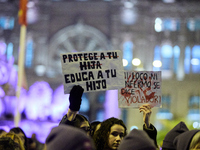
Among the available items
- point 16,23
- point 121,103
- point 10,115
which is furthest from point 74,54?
point 16,23

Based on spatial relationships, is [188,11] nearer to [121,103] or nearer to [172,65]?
[172,65]

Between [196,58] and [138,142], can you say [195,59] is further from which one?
[138,142]

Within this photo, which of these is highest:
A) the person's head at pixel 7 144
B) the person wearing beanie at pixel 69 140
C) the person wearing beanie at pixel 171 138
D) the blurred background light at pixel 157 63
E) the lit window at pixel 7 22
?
the lit window at pixel 7 22

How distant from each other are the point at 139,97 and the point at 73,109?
135 centimetres

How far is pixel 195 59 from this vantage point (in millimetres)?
33281

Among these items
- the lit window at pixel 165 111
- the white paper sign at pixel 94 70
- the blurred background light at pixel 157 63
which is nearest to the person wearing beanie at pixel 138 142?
the white paper sign at pixel 94 70

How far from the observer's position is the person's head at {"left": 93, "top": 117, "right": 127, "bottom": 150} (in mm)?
3635

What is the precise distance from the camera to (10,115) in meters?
31.0

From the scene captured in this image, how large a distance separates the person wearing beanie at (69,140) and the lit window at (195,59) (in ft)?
105

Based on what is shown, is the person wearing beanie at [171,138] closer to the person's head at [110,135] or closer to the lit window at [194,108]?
the person's head at [110,135]

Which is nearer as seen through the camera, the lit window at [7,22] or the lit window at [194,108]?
the lit window at [194,108]

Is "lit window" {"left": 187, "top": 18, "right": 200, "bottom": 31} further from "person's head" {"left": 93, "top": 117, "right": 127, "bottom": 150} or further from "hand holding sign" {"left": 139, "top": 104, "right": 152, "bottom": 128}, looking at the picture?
"person's head" {"left": 93, "top": 117, "right": 127, "bottom": 150}

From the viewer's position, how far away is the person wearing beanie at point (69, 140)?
2.05 m

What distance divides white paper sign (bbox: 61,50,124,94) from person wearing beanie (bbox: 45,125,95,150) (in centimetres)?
213
